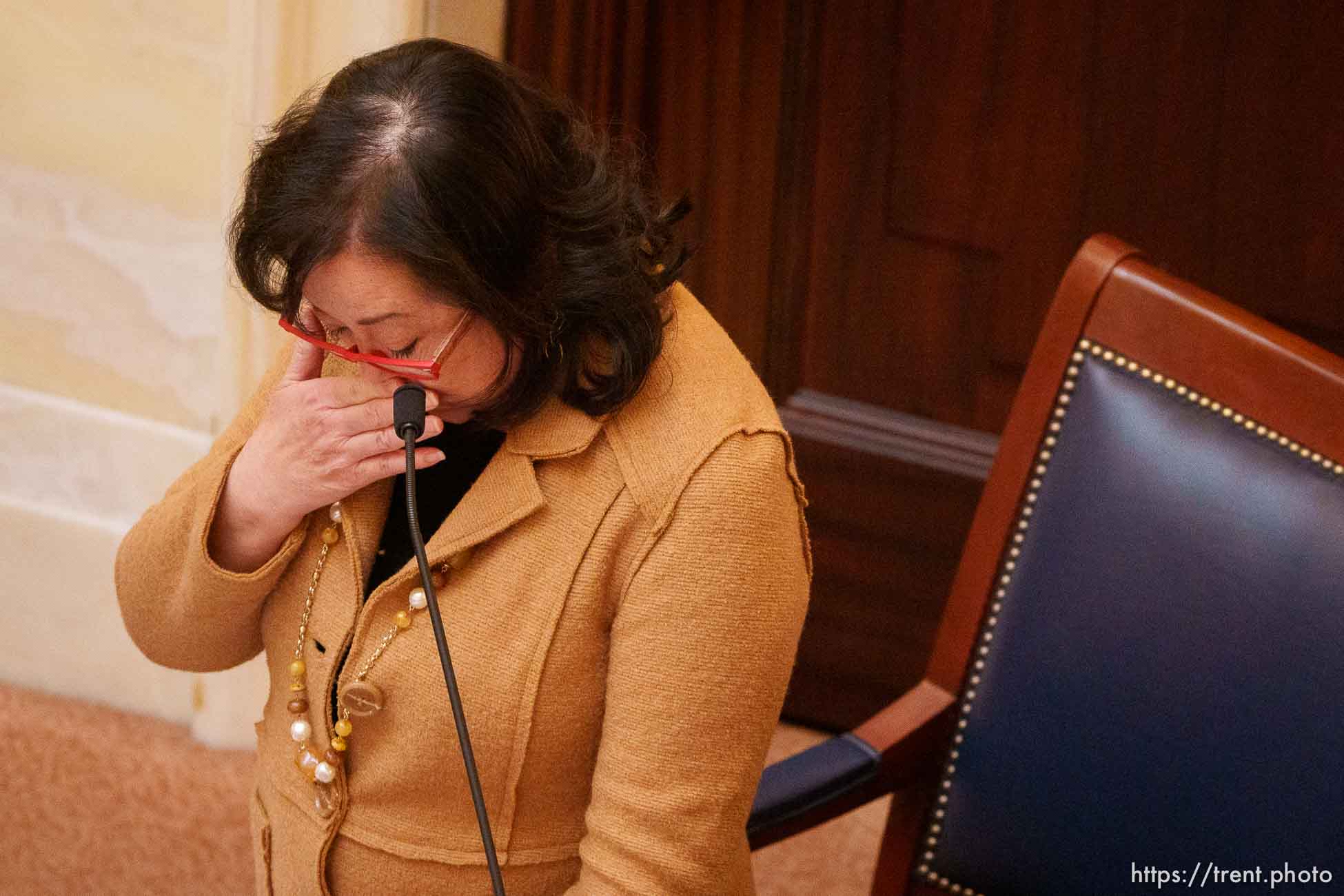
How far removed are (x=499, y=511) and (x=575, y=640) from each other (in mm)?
106

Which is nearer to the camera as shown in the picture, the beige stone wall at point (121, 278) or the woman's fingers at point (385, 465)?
the woman's fingers at point (385, 465)

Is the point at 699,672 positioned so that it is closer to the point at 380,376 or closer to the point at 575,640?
the point at 575,640

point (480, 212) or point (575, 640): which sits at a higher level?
point (480, 212)

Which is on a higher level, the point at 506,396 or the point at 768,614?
the point at 506,396

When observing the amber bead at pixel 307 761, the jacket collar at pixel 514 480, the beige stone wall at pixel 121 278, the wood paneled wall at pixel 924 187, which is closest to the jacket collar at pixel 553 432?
the jacket collar at pixel 514 480

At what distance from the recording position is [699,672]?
40.9 inches

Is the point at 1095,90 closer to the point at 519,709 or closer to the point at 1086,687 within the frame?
the point at 1086,687

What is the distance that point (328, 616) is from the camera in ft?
3.80

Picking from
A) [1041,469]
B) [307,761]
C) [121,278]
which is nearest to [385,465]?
[307,761]

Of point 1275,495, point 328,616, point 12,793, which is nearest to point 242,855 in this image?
point 12,793

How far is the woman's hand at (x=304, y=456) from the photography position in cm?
108

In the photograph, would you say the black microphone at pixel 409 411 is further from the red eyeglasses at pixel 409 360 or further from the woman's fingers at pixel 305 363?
the woman's fingers at pixel 305 363

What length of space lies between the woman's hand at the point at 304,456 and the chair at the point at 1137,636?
0.41 m

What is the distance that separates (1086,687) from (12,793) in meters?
1.54
